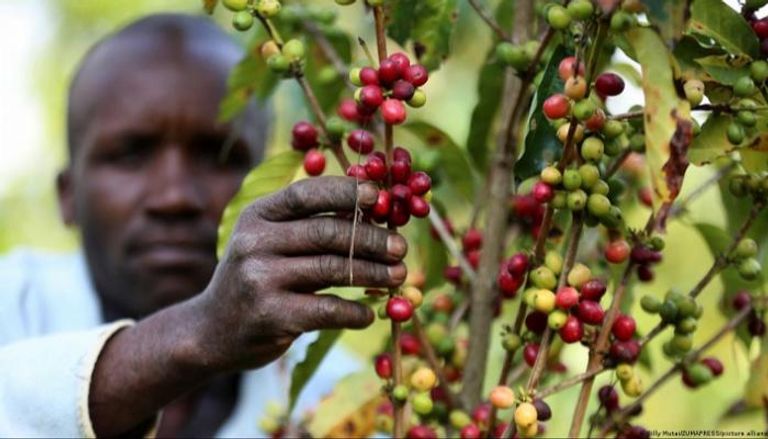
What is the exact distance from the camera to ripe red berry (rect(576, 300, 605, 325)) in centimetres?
110

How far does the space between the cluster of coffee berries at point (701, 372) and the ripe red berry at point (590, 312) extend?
224 millimetres

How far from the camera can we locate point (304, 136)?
1.24 m

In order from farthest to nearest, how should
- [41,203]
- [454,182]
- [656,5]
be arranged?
1. [41,203]
2. [454,182]
3. [656,5]

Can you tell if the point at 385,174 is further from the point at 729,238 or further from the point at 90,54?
the point at 90,54

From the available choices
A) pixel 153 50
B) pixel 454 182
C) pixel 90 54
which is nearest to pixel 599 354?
pixel 454 182

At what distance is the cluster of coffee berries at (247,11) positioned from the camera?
1.14 metres

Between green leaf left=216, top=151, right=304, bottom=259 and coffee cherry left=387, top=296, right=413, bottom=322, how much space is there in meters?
0.24

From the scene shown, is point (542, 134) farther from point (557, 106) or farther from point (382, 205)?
point (382, 205)

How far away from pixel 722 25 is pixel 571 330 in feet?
1.07

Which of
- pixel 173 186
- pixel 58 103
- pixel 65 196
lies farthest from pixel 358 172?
pixel 58 103

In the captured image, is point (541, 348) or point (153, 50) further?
point (153, 50)

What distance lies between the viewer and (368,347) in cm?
381

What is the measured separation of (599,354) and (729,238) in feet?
1.08

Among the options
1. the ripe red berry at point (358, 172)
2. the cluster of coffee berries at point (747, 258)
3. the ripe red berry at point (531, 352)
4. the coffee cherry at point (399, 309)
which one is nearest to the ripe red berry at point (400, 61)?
the ripe red berry at point (358, 172)
